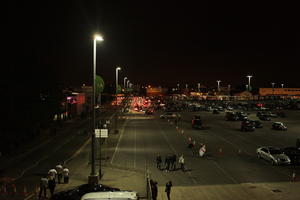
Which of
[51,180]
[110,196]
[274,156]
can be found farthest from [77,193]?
[274,156]

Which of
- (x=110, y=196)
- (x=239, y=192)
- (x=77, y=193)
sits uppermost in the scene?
(x=110, y=196)

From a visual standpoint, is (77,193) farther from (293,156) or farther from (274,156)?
(293,156)

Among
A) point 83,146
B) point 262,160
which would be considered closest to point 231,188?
point 262,160

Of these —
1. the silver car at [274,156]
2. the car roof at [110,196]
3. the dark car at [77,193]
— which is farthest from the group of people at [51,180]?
the silver car at [274,156]

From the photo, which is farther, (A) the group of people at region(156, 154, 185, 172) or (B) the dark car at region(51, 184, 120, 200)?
(A) the group of people at region(156, 154, 185, 172)

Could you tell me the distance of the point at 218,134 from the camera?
150 feet

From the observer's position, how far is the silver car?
25.8 metres

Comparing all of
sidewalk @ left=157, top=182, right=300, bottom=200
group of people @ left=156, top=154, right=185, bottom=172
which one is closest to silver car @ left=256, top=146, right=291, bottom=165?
sidewalk @ left=157, top=182, right=300, bottom=200

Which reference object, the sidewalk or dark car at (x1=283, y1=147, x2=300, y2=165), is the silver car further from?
the sidewalk

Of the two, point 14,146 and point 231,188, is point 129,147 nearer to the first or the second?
point 14,146

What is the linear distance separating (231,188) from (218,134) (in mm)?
26665

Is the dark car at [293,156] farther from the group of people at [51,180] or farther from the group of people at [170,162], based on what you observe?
the group of people at [51,180]

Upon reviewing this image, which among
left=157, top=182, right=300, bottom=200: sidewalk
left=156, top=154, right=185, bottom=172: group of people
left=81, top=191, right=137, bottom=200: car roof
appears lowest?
left=157, top=182, right=300, bottom=200: sidewalk

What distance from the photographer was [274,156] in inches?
1035
